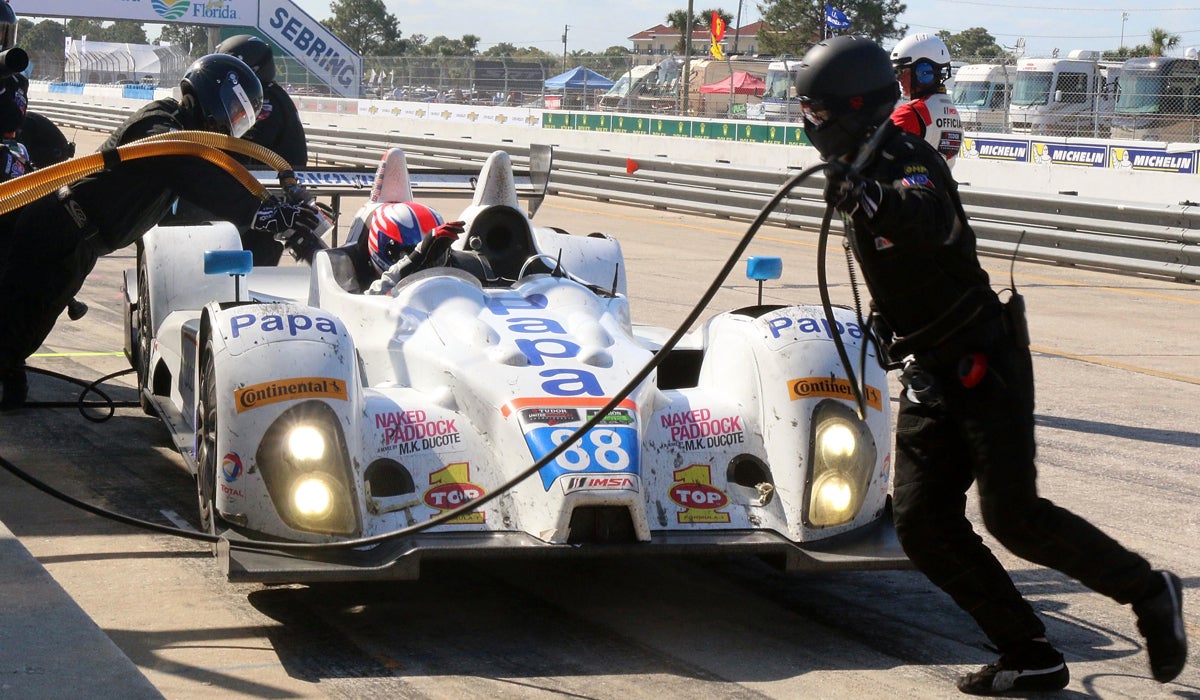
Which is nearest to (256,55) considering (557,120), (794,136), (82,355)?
(82,355)

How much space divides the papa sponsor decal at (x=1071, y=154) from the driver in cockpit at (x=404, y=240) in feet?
59.7

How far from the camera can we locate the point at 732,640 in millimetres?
5250

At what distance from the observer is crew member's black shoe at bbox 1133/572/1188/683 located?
4.61m

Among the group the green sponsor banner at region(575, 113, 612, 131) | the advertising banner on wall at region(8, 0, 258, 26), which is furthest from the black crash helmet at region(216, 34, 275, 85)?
the advertising banner on wall at region(8, 0, 258, 26)

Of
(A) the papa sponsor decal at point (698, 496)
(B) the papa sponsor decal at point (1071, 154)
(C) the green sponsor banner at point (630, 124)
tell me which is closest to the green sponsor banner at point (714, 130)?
(C) the green sponsor banner at point (630, 124)

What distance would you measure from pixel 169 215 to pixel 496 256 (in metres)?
4.43

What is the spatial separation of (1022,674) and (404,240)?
11.9 ft

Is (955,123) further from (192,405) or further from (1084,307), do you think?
(1084,307)

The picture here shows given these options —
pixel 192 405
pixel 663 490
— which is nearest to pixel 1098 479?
pixel 663 490

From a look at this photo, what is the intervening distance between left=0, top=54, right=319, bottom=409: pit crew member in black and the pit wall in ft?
39.1

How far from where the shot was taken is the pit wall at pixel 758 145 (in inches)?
752

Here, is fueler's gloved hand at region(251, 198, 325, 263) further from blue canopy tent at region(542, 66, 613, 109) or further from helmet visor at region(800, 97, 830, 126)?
blue canopy tent at region(542, 66, 613, 109)

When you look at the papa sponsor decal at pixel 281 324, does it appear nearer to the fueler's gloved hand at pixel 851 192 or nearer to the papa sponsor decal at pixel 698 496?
the papa sponsor decal at pixel 698 496

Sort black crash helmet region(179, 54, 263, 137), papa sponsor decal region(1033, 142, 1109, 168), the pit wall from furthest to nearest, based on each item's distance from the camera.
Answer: papa sponsor decal region(1033, 142, 1109, 168), the pit wall, black crash helmet region(179, 54, 263, 137)
